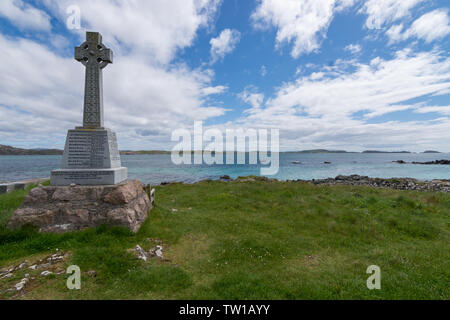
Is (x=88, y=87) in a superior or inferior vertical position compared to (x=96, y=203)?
superior

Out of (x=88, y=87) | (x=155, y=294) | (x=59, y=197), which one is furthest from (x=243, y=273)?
(x=88, y=87)

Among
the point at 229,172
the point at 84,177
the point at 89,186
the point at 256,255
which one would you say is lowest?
the point at 229,172

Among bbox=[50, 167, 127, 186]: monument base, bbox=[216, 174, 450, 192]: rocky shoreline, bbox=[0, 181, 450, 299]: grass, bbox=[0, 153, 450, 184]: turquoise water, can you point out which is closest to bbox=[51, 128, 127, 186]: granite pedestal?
bbox=[50, 167, 127, 186]: monument base

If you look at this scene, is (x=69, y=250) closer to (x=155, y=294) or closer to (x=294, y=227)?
(x=155, y=294)

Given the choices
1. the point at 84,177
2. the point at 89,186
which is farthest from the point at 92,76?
the point at 89,186

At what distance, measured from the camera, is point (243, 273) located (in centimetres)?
592

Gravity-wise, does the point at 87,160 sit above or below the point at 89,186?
above

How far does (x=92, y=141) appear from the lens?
9516mm

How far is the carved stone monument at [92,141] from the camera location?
9156 millimetres

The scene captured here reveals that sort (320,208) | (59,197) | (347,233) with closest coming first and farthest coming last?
(59,197) → (347,233) → (320,208)

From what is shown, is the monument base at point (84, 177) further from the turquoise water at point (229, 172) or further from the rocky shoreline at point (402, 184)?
the turquoise water at point (229, 172)

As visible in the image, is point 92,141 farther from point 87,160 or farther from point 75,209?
point 75,209

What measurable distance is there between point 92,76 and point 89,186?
5.62m

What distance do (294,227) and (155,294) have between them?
7682mm
